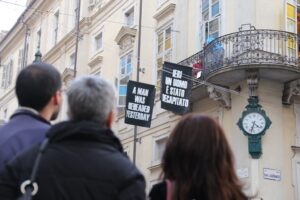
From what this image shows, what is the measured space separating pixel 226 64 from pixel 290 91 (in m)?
1.94

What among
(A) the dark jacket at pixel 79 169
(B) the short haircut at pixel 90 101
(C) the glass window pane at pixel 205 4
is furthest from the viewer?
(C) the glass window pane at pixel 205 4

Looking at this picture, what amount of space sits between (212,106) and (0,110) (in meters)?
24.3

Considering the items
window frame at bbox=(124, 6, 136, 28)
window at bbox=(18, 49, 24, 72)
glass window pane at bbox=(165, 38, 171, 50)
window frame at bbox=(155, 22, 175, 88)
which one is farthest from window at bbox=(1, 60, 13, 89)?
glass window pane at bbox=(165, 38, 171, 50)

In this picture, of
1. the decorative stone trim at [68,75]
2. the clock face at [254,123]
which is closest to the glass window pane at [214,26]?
the clock face at [254,123]

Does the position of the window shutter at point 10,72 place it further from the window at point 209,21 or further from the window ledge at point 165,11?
the window at point 209,21

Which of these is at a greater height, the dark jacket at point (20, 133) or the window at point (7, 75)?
the window at point (7, 75)

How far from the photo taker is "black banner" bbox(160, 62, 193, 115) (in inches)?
603

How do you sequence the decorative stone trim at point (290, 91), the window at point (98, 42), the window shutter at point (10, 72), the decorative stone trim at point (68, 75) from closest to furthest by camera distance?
1. the decorative stone trim at point (290, 91)
2. the window at point (98, 42)
3. the decorative stone trim at point (68, 75)
4. the window shutter at point (10, 72)

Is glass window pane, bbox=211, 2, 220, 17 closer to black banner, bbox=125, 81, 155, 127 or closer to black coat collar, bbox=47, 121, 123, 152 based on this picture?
black banner, bbox=125, 81, 155, 127

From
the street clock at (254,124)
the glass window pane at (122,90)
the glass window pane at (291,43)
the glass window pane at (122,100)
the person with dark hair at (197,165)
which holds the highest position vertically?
the glass window pane at (291,43)

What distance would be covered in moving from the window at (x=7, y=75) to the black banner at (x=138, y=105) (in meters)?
23.2

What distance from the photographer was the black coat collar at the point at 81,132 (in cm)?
304

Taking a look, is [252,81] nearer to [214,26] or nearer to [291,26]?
[291,26]

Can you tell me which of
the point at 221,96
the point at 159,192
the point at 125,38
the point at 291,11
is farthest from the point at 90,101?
the point at 125,38
